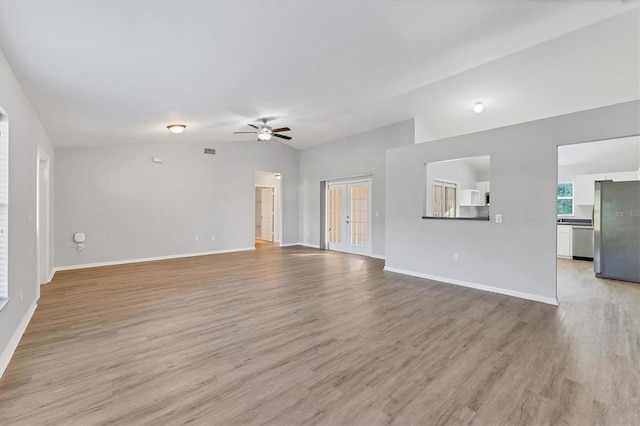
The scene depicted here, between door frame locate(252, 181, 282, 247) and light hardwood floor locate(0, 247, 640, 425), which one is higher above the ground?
door frame locate(252, 181, 282, 247)

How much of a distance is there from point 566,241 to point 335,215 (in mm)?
5858

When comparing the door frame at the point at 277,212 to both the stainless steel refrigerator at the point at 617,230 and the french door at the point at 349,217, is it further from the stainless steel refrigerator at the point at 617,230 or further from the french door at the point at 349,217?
the stainless steel refrigerator at the point at 617,230

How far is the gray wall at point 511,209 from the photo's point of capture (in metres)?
3.56

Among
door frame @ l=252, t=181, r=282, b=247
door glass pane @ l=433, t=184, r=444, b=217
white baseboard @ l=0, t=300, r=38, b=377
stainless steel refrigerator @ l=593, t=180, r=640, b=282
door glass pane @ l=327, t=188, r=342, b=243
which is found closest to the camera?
white baseboard @ l=0, t=300, r=38, b=377

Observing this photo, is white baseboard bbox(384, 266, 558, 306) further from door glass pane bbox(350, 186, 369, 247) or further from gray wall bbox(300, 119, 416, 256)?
door glass pane bbox(350, 186, 369, 247)

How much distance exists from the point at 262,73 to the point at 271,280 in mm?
3316

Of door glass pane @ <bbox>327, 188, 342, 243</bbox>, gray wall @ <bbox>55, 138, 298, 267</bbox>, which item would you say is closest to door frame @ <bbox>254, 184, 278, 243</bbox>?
gray wall @ <bbox>55, 138, 298, 267</bbox>

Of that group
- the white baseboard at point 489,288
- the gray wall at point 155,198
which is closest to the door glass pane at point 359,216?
the white baseboard at point 489,288

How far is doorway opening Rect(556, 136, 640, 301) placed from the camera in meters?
4.89

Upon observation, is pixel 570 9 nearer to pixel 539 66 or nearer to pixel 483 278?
pixel 539 66

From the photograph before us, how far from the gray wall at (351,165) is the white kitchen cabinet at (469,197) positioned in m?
3.02

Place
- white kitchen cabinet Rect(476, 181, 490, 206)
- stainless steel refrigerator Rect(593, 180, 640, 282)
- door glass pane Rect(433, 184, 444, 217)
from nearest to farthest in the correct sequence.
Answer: stainless steel refrigerator Rect(593, 180, 640, 282) < door glass pane Rect(433, 184, 444, 217) < white kitchen cabinet Rect(476, 181, 490, 206)

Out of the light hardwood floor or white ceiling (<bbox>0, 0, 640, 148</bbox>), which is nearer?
the light hardwood floor

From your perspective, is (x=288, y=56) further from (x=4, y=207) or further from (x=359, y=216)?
(x=359, y=216)
